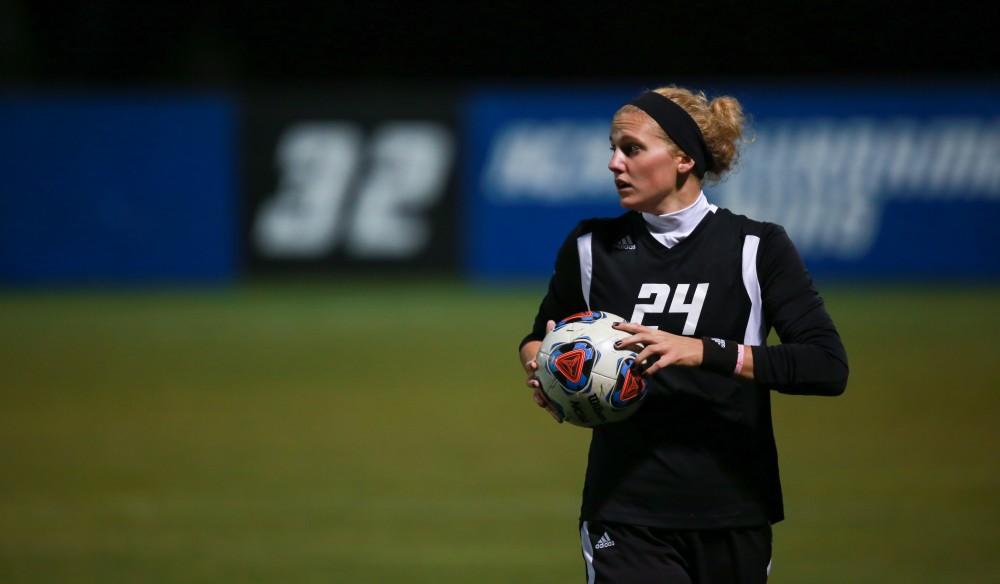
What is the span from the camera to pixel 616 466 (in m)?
4.07

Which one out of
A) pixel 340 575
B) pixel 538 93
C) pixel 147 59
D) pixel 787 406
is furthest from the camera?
A: pixel 147 59

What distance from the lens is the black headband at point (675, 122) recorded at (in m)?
4.01

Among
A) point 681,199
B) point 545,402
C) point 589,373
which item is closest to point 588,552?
point 545,402

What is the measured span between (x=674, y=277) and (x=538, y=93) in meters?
16.5

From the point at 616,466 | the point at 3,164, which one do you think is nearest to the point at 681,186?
the point at 616,466

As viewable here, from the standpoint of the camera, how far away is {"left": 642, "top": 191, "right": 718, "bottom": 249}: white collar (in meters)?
4.06

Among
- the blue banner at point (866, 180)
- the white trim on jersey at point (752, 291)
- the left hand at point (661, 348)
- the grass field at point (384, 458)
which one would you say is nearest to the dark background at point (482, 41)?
the blue banner at point (866, 180)

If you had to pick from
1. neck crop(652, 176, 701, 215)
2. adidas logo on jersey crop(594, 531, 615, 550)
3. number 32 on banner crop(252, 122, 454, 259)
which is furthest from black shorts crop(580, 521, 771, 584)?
number 32 on banner crop(252, 122, 454, 259)

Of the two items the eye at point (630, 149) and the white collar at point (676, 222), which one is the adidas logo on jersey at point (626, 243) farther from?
the eye at point (630, 149)

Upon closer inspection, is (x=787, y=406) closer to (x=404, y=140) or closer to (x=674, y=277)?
(x=674, y=277)

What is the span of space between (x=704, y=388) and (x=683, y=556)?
1.62 ft

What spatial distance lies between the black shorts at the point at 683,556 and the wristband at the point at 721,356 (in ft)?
1.67

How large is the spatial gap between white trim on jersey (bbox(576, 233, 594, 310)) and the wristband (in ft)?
1.66

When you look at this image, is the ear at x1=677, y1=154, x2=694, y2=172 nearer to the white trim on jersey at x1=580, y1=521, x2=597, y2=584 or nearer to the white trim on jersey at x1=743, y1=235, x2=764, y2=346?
the white trim on jersey at x1=743, y1=235, x2=764, y2=346
